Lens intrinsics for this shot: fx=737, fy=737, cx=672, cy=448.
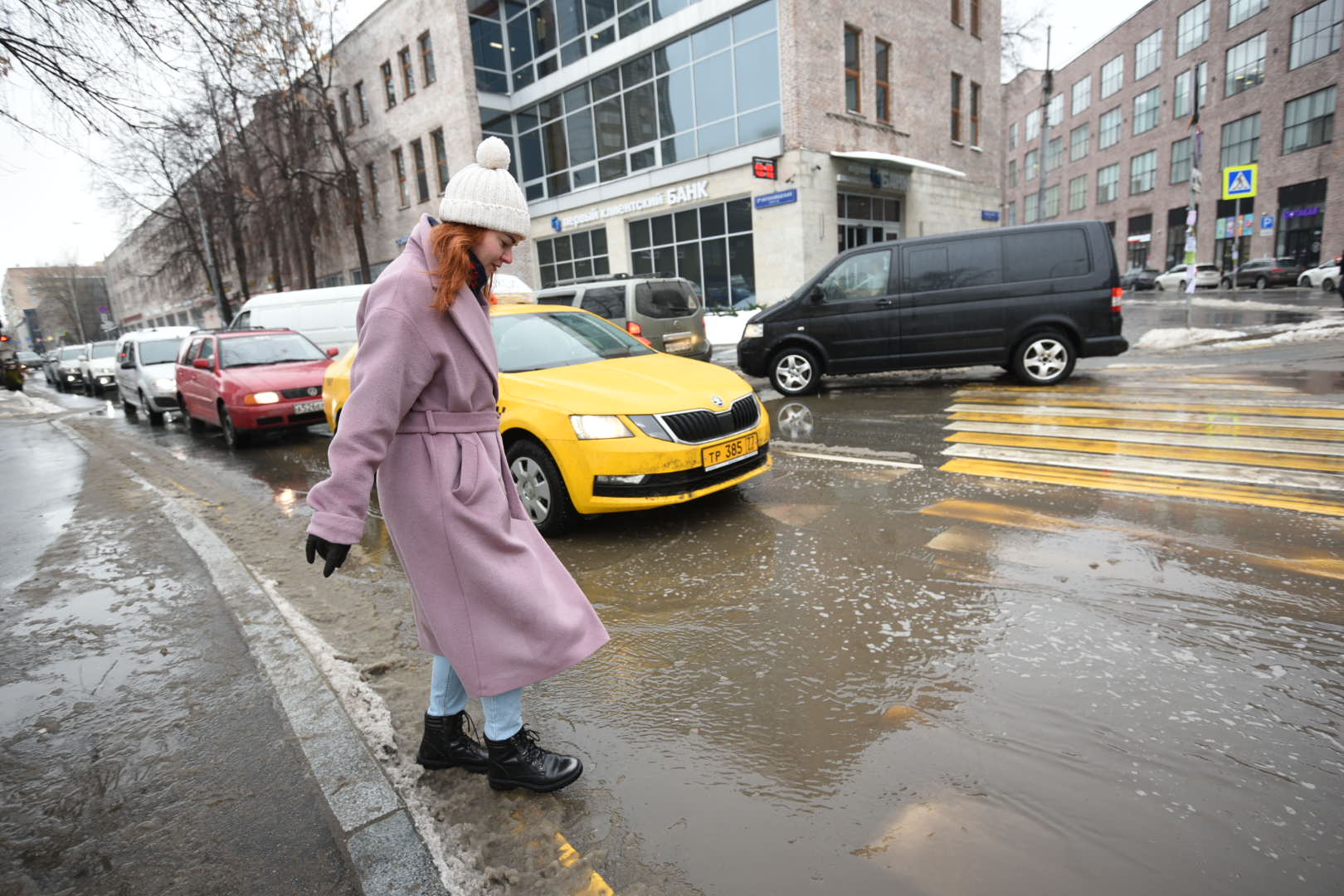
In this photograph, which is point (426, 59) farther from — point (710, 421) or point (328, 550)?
point (328, 550)

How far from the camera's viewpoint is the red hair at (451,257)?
80.5 inches

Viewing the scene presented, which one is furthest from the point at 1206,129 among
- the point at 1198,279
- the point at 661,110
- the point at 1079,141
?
the point at 661,110

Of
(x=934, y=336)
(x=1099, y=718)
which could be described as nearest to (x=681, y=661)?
(x=1099, y=718)

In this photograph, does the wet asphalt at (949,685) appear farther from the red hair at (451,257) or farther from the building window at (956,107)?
the building window at (956,107)

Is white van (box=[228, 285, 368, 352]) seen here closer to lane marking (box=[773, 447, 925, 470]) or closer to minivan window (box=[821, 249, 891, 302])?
minivan window (box=[821, 249, 891, 302])

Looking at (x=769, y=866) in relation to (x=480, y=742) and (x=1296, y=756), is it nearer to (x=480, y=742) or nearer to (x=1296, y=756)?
(x=480, y=742)

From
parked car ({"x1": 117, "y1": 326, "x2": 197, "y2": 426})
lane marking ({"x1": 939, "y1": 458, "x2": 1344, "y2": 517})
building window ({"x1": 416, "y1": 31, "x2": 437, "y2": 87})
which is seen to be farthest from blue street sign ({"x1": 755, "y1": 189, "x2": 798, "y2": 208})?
building window ({"x1": 416, "y1": 31, "x2": 437, "y2": 87})

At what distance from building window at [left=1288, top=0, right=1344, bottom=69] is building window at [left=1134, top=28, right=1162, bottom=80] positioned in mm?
10816

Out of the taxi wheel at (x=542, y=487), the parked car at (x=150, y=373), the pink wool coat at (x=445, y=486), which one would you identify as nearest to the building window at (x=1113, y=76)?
the parked car at (x=150, y=373)

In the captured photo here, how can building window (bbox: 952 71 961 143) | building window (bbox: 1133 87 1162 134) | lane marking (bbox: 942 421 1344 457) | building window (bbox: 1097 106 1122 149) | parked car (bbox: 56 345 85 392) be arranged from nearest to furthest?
1. lane marking (bbox: 942 421 1344 457)
2. building window (bbox: 952 71 961 143)
3. parked car (bbox: 56 345 85 392)
4. building window (bbox: 1133 87 1162 134)
5. building window (bbox: 1097 106 1122 149)

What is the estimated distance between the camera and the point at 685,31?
21.0 meters

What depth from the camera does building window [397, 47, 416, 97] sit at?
29750 mm

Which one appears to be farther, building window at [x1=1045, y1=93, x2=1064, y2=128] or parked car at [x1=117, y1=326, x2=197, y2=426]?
building window at [x1=1045, y1=93, x2=1064, y2=128]

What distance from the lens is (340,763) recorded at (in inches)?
101
